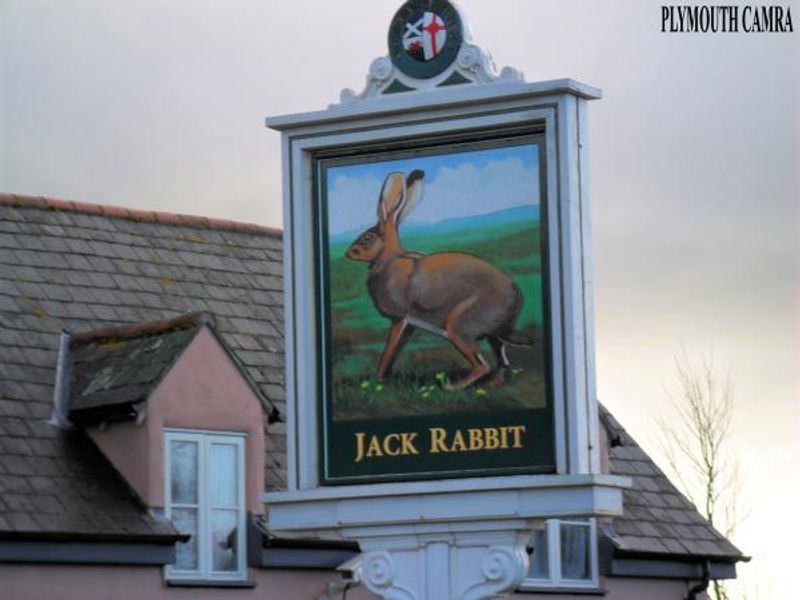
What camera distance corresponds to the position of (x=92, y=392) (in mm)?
26141

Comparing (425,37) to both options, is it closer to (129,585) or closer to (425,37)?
(425,37)

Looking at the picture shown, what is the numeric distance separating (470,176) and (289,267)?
6.25 ft

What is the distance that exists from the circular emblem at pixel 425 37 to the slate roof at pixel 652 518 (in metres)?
10.6

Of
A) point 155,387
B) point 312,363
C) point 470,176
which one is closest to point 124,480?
point 155,387

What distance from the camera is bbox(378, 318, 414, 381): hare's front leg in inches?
818

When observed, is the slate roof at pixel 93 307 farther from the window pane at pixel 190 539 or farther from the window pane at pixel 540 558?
the window pane at pixel 540 558

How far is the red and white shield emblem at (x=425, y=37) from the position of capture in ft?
68.0

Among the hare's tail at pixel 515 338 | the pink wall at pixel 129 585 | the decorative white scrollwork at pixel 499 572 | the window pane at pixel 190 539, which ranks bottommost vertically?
the decorative white scrollwork at pixel 499 572

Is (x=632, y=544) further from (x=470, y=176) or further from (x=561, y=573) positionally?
(x=470, y=176)

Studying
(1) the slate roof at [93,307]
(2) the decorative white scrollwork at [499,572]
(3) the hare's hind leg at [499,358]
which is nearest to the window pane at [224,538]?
(1) the slate roof at [93,307]

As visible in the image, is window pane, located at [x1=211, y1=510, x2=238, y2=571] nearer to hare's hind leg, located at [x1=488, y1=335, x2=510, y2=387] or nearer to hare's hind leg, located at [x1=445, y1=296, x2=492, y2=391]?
hare's hind leg, located at [x1=445, y1=296, x2=492, y2=391]

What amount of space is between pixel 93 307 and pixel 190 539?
151 inches

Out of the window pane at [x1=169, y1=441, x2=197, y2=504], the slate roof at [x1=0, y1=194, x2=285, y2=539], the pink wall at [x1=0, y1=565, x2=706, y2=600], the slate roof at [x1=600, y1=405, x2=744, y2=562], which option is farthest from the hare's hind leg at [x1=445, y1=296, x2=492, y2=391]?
the slate roof at [x1=600, y1=405, x2=744, y2=562]

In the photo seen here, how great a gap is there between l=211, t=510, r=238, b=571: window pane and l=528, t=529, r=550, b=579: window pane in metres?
4.59
